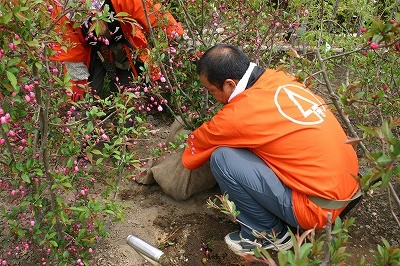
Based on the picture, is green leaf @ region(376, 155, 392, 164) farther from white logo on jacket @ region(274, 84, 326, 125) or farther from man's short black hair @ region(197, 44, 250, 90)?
man's short black hair @ region(197, 44, 250, 90)

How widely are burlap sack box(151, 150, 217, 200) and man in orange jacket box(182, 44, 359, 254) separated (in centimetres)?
36

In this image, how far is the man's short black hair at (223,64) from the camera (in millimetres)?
2340

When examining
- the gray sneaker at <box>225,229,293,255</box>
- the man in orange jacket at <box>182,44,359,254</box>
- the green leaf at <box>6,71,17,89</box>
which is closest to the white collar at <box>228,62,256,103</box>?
the man in orange jacket at <box>182,44,359,254</box>

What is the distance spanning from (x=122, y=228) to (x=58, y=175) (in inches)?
36.3

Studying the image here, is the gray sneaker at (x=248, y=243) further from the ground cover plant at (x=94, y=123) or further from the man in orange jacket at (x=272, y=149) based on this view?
the ground cover plant at (x=94, y=123)

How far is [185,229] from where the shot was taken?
8.80 ft

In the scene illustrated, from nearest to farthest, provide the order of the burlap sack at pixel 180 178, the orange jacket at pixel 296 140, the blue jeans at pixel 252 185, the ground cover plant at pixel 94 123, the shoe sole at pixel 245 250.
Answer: the ground cover plant at pixel 94 123 → the orange jacket at pixel 296 140 → the blue jeans at pixel 252 185 → the shoe sole at pixel 245 250 → the burlap sack at pixel 180 178

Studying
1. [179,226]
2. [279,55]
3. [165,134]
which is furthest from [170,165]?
[279,55]

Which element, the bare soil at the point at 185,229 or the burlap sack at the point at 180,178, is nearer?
the bare soil at the point at 185,229

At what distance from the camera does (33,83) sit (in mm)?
1650

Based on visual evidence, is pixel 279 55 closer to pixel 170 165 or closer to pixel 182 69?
pixel 182 69

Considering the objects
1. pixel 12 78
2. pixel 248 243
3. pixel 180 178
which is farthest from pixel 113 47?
pixel 12 78

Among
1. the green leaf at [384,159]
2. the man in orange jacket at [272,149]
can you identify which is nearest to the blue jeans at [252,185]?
the man in orange jacket at [272,149]

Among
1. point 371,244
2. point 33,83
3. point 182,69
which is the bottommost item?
point 371,244
